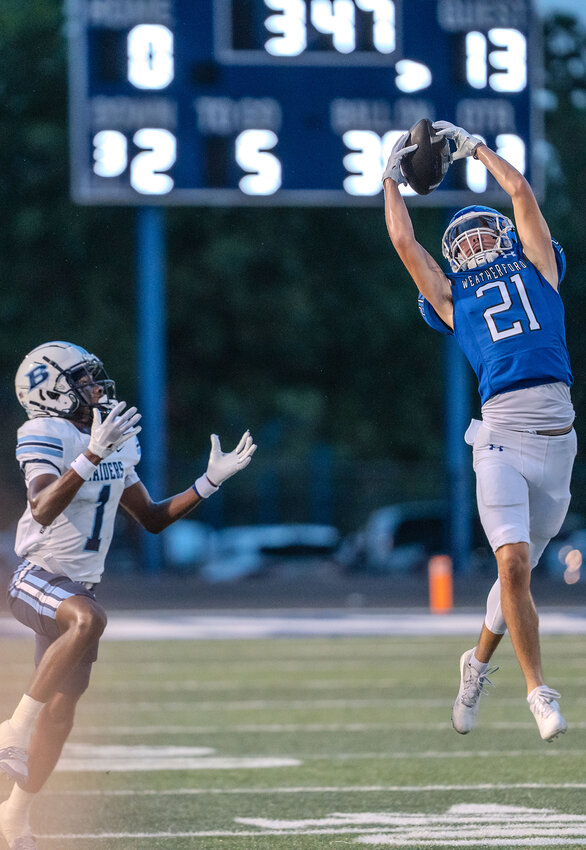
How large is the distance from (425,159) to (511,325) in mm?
717

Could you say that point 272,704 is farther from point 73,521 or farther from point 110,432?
point 110,432

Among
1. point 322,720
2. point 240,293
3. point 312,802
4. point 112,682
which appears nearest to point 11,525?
point 240,293

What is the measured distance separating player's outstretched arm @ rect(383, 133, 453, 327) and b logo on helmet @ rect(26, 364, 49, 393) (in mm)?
1353

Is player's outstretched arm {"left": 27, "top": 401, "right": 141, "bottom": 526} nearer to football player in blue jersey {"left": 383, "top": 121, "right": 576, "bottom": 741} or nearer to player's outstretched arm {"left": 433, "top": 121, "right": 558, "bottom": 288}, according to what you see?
football player in blue jersey {"left": 383, "top": 121, "right": 576, "bottom": 741}

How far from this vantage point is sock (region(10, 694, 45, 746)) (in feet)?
20.3

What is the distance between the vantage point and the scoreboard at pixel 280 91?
60.6ft

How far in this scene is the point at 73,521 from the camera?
6.35 m

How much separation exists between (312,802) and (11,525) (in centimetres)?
2383

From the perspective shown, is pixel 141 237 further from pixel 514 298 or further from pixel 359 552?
pixel 514 298

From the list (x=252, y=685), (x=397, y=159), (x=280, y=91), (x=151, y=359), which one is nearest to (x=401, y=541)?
(x=151, y=359)

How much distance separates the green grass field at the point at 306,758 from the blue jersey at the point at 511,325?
67.3 inches

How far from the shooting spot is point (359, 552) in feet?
87.1

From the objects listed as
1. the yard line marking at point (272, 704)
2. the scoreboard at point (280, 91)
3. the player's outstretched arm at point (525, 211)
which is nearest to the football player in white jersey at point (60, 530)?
the player's outstretched arm at point (525, 211)

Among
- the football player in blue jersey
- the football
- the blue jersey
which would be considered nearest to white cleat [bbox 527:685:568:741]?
the football player in blue jersey
